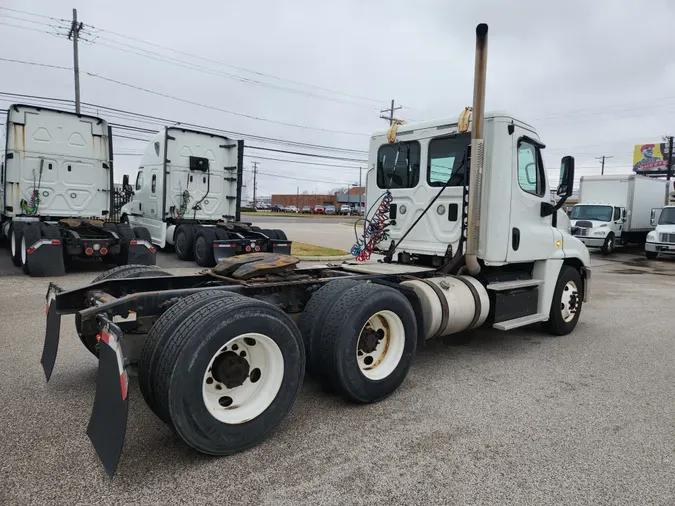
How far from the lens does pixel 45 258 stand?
973 cm

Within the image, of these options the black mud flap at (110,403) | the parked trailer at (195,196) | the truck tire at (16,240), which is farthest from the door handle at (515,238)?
the truck tire at (16,240)

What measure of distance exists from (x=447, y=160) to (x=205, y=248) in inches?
308

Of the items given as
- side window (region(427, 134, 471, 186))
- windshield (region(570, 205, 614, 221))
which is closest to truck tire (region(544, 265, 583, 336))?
side window (region(427, 134, 471, 186))

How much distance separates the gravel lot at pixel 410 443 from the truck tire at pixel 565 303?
884mm

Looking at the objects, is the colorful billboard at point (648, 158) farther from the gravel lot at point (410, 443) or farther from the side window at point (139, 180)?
the gravel lot at point (410, 443)

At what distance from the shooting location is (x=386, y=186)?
245 inches

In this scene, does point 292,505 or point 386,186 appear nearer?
point 292,505

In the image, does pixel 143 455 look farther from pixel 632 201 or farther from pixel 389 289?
pixel 632 201

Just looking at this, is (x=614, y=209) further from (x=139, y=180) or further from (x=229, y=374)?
(x=229, y=374)

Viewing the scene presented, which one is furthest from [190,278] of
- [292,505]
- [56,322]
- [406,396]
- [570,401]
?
[570,401]

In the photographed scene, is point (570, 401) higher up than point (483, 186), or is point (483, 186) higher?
point (483, 186)

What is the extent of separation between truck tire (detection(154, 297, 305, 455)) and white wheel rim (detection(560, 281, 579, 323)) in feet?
13.8

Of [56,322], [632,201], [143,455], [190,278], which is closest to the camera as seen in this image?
[143,455]

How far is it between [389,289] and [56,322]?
258 centimetres
